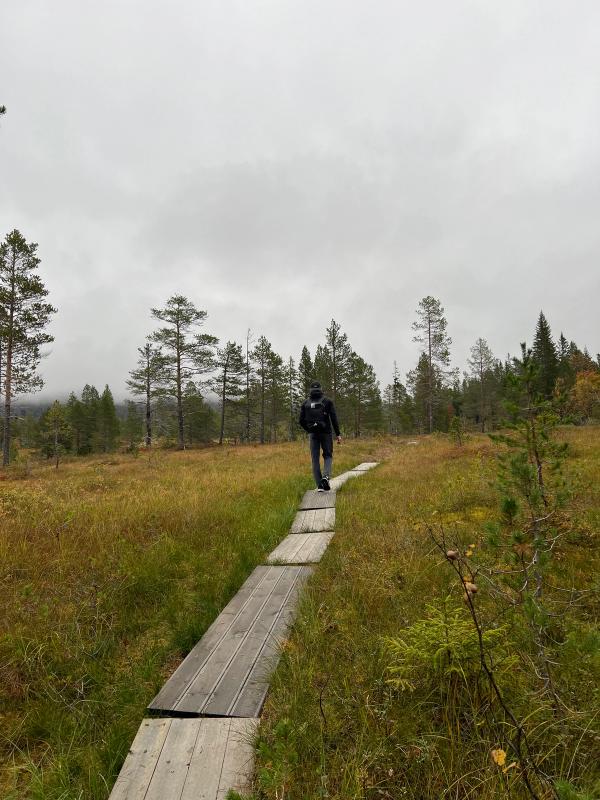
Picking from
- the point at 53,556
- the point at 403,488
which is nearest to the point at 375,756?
the point at 53,556

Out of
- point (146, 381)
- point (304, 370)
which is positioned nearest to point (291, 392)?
point (304, 370)

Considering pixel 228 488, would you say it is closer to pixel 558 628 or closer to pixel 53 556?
pixel 53 556

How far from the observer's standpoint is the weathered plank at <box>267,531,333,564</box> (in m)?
4.30

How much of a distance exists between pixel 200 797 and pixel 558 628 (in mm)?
2389

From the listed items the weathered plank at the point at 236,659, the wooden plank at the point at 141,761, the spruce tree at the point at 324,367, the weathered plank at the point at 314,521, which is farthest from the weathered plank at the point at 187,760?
the spruce tree at the point at 324,367

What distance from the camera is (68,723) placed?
2.19 m

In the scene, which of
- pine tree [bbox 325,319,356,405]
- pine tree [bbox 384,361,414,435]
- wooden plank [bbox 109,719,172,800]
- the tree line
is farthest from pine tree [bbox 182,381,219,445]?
wooden plank [bbox 109,719,172,800]

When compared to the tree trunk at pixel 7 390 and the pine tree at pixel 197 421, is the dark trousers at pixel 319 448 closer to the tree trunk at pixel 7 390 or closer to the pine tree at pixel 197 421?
the tree trunk at pixel 7 390

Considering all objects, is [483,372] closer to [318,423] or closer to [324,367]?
[324,367]

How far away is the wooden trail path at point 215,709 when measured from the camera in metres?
1.73

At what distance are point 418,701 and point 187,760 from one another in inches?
50.1

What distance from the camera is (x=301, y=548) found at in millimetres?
4668

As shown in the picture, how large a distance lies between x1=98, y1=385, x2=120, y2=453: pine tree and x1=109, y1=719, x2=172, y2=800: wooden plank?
52200mm

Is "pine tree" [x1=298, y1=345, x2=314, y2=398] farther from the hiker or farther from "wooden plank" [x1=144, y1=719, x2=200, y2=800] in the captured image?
"wooden plank" [x1=144, y1=719, x2=200, y2=800]
